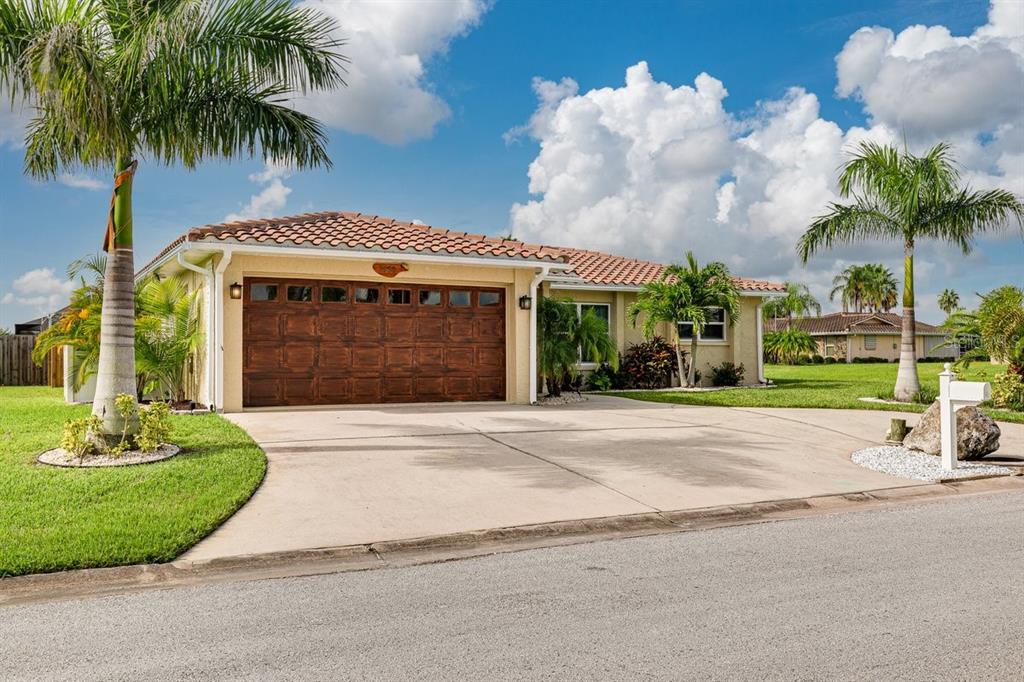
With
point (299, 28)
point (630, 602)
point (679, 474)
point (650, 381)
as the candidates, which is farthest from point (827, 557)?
point (650, 381)

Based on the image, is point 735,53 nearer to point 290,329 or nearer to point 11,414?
point 290,329

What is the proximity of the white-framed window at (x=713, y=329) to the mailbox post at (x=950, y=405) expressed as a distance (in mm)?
12807

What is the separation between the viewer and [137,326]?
43.3 ft

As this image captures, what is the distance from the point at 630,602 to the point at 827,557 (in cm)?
184

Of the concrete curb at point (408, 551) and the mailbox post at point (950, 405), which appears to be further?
the mailbox post at point (950, 405)

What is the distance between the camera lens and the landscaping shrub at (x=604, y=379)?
20.1 m

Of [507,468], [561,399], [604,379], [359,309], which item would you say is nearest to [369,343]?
[359,309]

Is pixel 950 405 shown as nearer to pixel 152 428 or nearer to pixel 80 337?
pixel 152 428

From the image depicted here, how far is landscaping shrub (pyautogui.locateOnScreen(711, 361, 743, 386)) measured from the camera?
72.9ft

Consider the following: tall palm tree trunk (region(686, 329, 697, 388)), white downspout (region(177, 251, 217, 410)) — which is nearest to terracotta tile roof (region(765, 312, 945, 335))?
tall palm tree trunk (region(686, 329, 697, 388))

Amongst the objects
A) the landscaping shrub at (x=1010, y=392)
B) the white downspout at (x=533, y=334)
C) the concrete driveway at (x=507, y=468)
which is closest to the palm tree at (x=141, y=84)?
the concrete driveway at (x=507, y=468)

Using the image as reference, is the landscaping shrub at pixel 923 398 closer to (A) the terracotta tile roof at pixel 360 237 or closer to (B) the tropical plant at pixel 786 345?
(A) the terracotta tile roof at pixel 360 237

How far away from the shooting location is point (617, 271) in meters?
22.4

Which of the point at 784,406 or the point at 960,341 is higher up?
the point at 960,341
